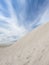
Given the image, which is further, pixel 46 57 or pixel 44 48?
pixel 44 48

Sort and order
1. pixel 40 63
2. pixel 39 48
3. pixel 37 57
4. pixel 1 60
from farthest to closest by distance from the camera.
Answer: pixel 1 60
pixel 39 48
pixel 37 57
pixel 40 63

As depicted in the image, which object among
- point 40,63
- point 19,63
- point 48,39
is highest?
point 48,39

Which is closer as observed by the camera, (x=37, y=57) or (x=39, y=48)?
(x=37, y=57)

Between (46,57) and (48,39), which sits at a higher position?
(48,39)

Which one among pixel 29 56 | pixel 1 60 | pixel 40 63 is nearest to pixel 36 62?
pixel 40 63

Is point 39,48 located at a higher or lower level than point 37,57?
higher

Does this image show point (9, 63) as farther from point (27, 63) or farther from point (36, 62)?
point (36, 62)

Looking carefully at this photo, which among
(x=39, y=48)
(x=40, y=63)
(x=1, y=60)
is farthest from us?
(x=1, y=60)

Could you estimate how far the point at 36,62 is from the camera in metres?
3.64

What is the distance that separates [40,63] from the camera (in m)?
3.53

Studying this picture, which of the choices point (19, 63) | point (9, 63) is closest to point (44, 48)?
point (19, 63)

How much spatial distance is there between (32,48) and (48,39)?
483mm

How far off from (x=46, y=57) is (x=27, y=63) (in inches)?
20.5

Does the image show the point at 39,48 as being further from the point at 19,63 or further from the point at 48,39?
the point at 19,63
